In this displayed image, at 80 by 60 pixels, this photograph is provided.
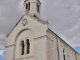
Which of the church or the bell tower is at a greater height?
the bell tower

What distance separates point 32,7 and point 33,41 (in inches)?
406

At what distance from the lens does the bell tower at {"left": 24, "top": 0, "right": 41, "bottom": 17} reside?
35.4 m

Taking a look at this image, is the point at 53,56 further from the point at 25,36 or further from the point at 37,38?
the point at 25,36

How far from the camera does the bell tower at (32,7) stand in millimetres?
35406

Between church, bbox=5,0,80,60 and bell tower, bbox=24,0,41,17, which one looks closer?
church, bbox=5,0,80,60

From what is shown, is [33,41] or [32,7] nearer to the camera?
[33,41]

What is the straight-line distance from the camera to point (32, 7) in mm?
35781

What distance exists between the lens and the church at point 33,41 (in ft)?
89.2

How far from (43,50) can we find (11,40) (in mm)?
9504

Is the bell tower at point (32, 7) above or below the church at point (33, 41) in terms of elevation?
above

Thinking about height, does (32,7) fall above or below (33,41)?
above

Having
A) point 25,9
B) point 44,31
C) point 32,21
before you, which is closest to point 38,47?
point 44,31

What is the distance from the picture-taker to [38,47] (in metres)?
27.4

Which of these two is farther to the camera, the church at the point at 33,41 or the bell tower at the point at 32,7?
the bell tower at the point at 32,7
